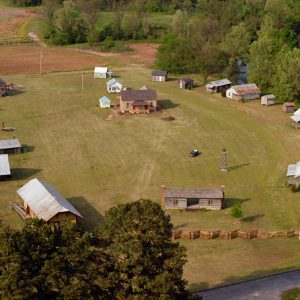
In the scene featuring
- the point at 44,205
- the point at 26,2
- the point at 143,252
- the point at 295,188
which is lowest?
the point at 295,188

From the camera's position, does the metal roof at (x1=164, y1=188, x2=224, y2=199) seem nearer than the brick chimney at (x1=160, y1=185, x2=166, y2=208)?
Yes

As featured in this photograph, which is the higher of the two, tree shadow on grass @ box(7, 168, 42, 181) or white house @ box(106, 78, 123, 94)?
white house @ box(106, 78, 123, 94)

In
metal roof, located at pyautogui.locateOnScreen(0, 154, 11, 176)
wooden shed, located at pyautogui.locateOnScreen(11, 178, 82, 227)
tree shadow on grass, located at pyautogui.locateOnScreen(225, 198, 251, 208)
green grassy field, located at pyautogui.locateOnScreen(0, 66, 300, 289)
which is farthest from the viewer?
Result: metal roof, located at pyautogui.locateOnScreen(0, 154, 11, 176)

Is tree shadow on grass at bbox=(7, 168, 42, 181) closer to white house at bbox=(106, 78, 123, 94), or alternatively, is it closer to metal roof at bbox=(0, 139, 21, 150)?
metal roof at bbox=(0, 139, 21, 150)

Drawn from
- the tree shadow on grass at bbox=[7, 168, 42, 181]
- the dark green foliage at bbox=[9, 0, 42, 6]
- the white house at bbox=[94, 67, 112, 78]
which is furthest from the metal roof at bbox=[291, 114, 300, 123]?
the dark green foliage at bbox=[9, 0, 42, 6]

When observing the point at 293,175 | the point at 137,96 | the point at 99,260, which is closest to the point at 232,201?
the point at 293,175

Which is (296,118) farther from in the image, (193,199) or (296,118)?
(193,199)

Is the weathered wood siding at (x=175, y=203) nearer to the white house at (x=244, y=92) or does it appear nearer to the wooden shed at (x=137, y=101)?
the wooden shed at (x=137, y=101)

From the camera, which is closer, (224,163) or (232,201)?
(232,201)

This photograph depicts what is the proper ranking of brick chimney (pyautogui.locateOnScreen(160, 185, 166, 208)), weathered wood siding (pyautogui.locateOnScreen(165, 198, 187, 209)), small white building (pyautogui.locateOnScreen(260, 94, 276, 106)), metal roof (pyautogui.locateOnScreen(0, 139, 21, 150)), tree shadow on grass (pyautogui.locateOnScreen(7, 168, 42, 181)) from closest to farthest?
weathered wood siding (pyautogui.locateOnScreen(165, 198, 187, 209)) → brick chimney (pyautogui.locateOnScreen(160, 185, 166, 208)) → tree shadow on grass (pyautogui.locateOnScreen(7, 168, 42, 181)) → metal roof (pyautogui.locateOnScreen(0, 139, 21, 150)) → small white building (pyautogui.locateOnScreen(260, 94, 276, 106))
